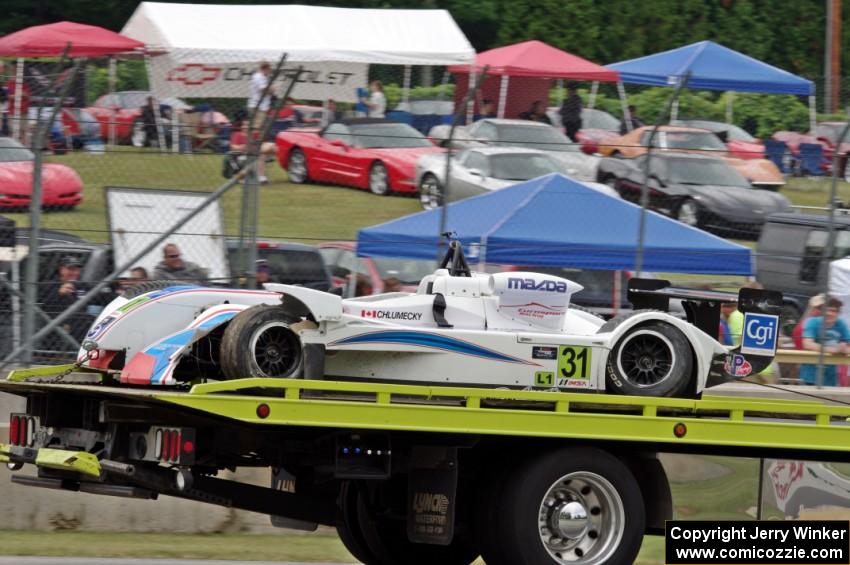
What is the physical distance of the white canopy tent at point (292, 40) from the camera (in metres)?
18.7

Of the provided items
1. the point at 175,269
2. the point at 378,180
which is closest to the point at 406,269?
the point at 378,180

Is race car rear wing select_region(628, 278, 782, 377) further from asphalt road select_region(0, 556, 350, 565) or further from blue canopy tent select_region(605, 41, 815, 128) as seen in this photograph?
blue canopy tent select_region(605, 41, 815, 128)

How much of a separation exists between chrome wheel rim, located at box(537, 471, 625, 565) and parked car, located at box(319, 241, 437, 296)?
4.19 m

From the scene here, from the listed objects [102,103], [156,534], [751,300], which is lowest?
[156,534]

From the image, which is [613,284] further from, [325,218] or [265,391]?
[265,391]

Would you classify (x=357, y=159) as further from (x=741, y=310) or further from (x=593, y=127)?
(x=741, y=310)

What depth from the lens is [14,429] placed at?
8.78 m

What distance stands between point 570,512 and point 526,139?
7.09 m

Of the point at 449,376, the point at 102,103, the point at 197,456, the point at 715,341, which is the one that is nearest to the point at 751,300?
the point at 715,341

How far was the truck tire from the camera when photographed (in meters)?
8.09

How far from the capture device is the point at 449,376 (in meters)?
8.71

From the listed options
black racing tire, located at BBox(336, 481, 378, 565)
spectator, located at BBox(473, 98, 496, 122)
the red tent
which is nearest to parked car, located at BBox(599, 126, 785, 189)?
spectator, located at BBox(473, 98, 496, 122)

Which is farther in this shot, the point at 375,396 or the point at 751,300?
the point at 751,300

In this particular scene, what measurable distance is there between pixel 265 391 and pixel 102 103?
471 cm
